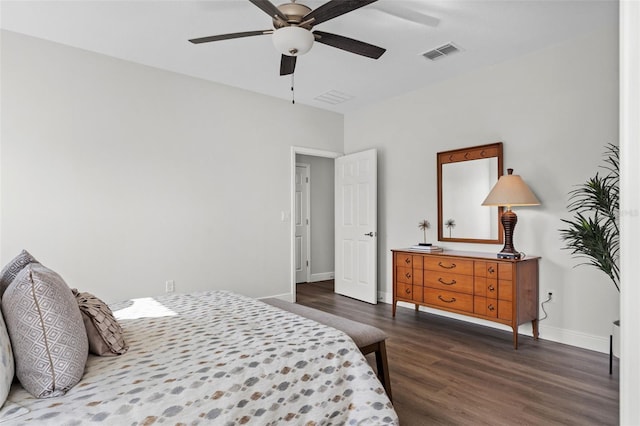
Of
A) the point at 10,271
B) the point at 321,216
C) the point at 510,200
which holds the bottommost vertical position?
the point at 10,271

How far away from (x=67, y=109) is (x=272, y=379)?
10.8 feet

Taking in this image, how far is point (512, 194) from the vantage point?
3330mm

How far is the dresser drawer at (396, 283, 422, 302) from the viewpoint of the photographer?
4.02 meters

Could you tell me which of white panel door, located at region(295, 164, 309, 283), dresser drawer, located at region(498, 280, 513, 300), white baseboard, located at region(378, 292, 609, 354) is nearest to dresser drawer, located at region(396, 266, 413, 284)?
white baseboard, located at region(378, 292, 609, 354)

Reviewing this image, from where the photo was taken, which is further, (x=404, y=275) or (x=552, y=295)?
(x=404, y=275)

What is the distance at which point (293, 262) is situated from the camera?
5012 mm

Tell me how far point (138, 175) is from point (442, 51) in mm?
3227

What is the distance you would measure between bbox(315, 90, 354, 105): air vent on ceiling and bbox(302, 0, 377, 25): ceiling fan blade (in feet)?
7.80

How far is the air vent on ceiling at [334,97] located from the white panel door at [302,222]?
1763mm

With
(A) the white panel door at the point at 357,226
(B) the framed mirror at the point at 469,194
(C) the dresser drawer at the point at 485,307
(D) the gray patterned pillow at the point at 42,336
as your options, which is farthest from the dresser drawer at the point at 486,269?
(D) the gray patterned pillow at the point at 42,336

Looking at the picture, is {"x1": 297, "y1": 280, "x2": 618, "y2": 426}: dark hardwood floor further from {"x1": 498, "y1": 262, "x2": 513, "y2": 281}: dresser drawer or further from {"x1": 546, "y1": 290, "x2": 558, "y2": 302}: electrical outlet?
{"x1": 498, "y1": 262, "x2": 513, "y2": 281}: dresser drawer

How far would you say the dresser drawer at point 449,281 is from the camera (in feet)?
11.7

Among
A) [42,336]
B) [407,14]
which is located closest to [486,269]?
[407,14]

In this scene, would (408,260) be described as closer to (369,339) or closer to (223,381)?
(369,339)
